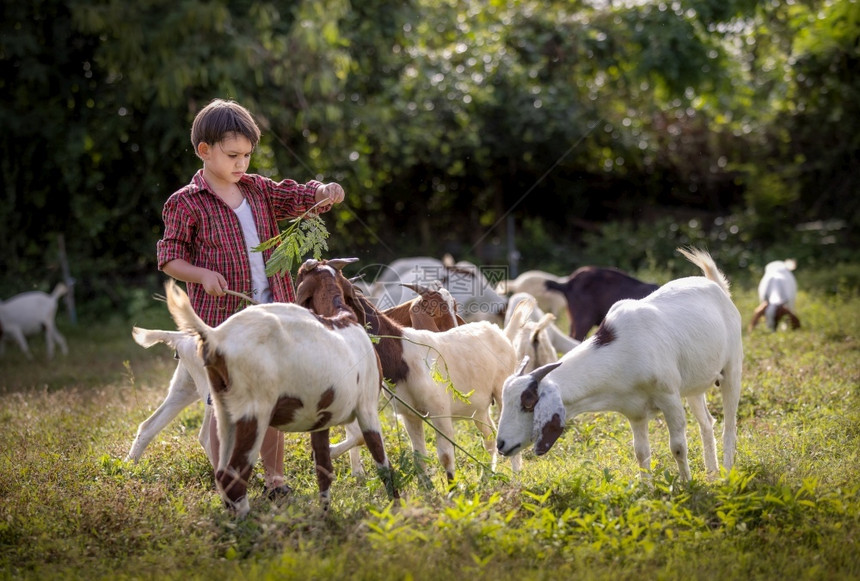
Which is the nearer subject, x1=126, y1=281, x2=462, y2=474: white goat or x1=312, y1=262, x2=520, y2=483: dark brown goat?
x1=312, y1=262, x2=520, y2=483: dark brown goat

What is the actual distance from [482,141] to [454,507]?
1573 cm

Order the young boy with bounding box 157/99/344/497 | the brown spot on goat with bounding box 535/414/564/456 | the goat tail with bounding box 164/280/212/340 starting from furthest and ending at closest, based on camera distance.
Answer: the young boy with bounding box 157/99/344/497
the brown spot on goat with bounding box 535/414/564/456
the goat tail with bounding box 164/280/212/340

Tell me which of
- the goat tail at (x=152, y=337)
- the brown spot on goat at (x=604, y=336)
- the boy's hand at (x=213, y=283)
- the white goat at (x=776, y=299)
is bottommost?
the white goat at (x=776, y=299)

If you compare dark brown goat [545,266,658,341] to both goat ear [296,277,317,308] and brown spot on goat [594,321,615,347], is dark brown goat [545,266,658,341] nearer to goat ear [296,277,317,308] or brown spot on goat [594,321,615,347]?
brown spot on goat [594,321,615,347]

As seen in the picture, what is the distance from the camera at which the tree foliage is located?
1381cm

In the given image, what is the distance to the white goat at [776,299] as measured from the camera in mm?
10273

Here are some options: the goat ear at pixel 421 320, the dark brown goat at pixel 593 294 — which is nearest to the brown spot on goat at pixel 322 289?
the goat ear at pixel 421 320

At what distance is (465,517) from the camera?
156 inches

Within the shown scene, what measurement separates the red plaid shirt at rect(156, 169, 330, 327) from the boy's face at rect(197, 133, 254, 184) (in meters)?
0.10

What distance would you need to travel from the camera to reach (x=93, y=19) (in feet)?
40.4

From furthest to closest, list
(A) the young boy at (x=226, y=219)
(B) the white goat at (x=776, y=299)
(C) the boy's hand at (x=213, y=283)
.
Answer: (B) the white goat at (x=776, y=299) → (A) the young boy at (x=226, y=219) → (C) the boy's hand at (x=213, y=283)

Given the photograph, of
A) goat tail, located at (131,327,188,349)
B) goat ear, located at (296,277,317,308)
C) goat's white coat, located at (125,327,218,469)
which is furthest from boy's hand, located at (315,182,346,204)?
goat's white coat, located at (125,327,218,469)

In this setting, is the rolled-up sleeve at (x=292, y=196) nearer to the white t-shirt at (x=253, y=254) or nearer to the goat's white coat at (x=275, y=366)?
the white t-shirt at (x=253, y=254)

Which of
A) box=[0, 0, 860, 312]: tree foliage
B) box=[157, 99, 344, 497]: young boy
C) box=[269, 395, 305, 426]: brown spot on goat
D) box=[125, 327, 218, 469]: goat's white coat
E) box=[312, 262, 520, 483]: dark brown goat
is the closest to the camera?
box=[269, 395, 305, 426]: brown spot on goat
